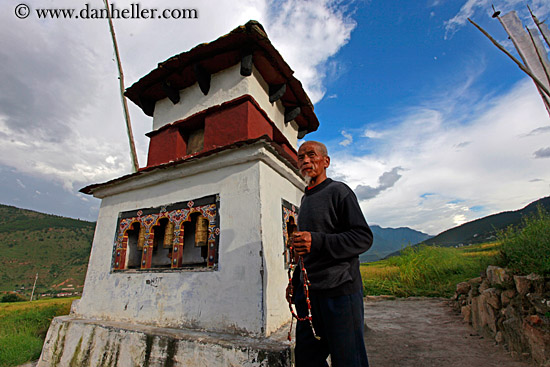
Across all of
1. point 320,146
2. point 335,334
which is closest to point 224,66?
point 320,146

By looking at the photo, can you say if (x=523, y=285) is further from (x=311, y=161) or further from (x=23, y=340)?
(x=23, y=340)

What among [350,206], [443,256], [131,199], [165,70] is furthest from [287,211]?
[443,256]

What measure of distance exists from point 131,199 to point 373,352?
478cm

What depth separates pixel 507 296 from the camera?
11.8ft

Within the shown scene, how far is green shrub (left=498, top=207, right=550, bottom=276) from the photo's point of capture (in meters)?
3.46

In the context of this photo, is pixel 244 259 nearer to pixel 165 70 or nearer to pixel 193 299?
pixel 193 299

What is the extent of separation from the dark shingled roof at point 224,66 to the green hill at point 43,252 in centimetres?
3673

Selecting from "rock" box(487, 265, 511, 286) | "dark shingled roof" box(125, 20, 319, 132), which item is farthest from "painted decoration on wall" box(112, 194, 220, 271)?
"rock" box(487, 265, 511, 286)

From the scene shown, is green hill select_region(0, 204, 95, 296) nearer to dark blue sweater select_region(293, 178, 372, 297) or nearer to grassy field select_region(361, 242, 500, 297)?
grassy field select_region(361, 242, 500, 297)

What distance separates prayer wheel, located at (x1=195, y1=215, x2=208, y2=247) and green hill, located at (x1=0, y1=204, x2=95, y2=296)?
1517 inches

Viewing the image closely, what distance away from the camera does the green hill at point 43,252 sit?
1662 inches

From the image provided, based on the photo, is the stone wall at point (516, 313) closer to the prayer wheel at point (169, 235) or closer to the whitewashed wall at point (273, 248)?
→ the whitewashed wall at point (273, 248)

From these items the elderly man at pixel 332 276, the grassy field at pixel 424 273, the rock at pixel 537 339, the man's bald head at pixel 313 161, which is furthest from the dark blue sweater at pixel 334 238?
the grassy field at pixel 424 273

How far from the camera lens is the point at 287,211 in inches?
164
